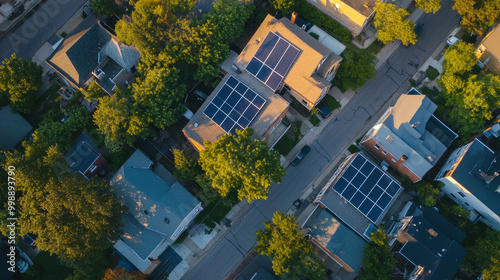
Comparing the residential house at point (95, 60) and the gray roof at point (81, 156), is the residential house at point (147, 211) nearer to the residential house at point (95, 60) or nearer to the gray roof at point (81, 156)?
the gray roof at point (81, 156)

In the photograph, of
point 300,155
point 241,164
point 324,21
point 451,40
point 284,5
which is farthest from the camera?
point 324,21

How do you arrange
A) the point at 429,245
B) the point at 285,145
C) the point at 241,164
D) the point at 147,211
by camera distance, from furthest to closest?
the point at 285,145, the point at 147,211, the point at 429,245, the point at 241,164

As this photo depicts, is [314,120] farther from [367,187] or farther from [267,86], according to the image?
[367,187]

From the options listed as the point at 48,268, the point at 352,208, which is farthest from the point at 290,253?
the point at 48,268

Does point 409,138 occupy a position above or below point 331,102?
above

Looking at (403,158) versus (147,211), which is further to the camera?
(403,158)

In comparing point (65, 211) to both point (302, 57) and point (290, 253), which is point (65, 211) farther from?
point (302, 57)

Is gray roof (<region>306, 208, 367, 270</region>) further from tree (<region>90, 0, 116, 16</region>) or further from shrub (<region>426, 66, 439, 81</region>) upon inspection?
tree (<region>90, 0, 116, 16</region>)

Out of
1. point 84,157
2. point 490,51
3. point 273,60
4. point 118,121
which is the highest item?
point 490,51
